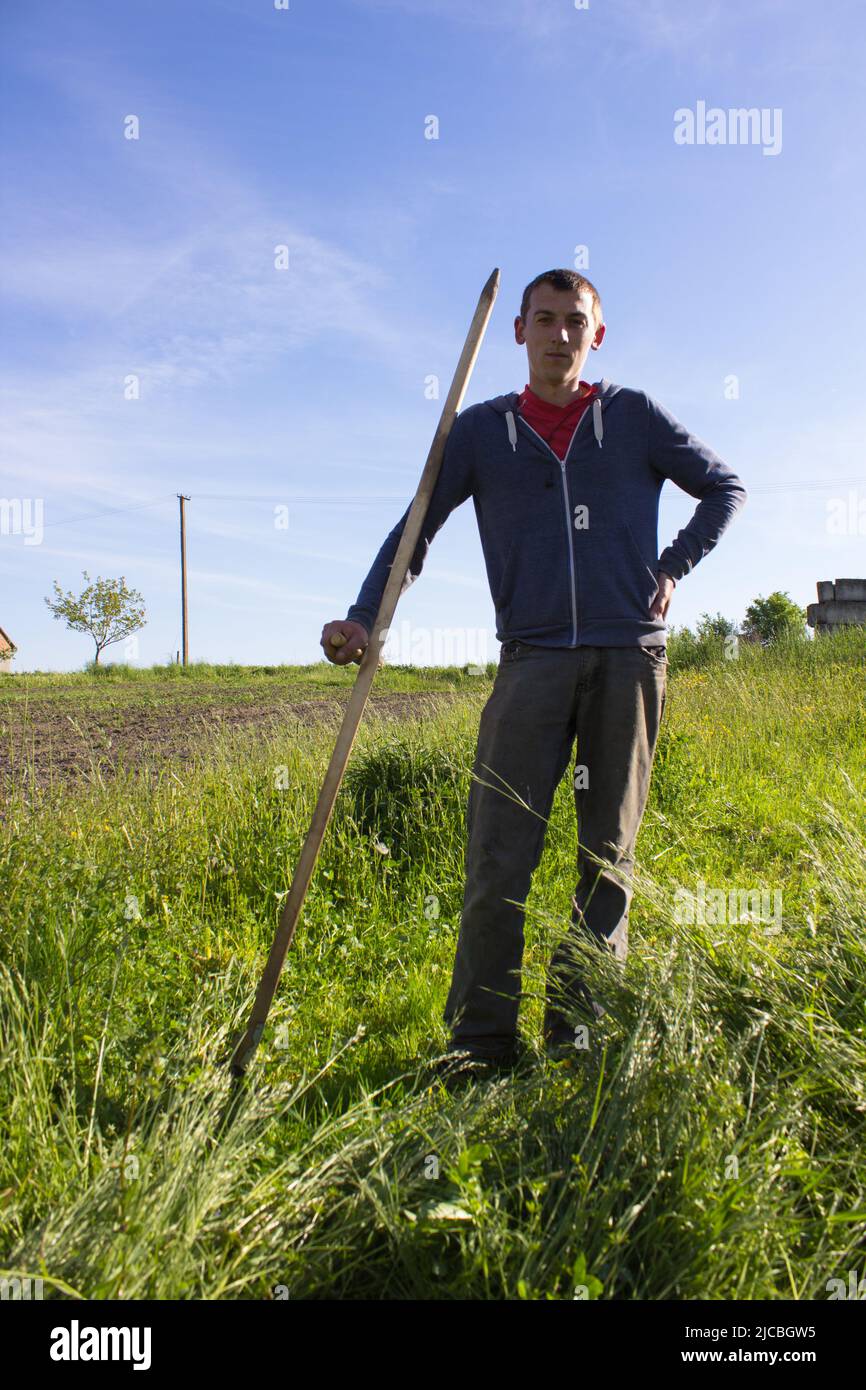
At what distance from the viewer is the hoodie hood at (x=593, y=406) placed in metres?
3.11

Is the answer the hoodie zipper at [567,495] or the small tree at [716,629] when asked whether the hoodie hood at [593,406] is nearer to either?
the hoodie zipper at [567,495]

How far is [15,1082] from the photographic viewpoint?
7.18ft

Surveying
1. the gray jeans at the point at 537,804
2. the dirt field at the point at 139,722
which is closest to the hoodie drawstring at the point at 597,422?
the gray jeans at the point at 537,804

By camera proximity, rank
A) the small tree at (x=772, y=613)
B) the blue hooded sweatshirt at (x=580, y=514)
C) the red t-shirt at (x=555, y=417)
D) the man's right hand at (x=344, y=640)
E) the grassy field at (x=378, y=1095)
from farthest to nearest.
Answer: the small tree at (x=772, y=613) < the red t-shirt at (x=555, y=417) < the blue hooded sweatshirt at (x=580, y=514) < the man's right hand at (x=344, y=640) < the grassy field at (x=378, y=1095)

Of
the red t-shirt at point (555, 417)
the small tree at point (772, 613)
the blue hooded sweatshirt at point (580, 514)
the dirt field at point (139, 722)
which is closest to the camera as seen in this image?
the blue hooded sweatshirt at point (580, 514)

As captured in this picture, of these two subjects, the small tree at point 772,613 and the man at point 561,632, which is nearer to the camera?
the man at point 561,632

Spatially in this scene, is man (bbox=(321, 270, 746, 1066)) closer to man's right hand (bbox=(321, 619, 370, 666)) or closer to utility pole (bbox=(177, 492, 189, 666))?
man's right hand (bbox=(321, 619, 370, 666))

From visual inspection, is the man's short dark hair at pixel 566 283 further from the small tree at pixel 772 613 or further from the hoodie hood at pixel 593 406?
the small tree at pixel 772 613

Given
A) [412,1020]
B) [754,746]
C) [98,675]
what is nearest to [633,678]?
[412,1020]

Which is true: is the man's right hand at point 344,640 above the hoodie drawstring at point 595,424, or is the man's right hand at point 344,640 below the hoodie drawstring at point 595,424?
below

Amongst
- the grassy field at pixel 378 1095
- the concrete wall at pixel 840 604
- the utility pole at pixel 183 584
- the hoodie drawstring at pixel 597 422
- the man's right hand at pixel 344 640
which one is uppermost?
the utility pole at pixel 183 584

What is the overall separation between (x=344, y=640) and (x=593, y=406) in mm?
1131
